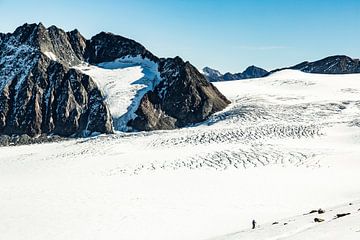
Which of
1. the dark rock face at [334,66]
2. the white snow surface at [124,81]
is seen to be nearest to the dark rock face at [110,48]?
the white snow surface at [124,81]

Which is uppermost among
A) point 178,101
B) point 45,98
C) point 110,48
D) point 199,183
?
point 110,48

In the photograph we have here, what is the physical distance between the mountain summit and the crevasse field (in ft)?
36.1

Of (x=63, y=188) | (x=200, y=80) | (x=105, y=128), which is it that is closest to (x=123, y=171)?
(x=63, y=188)

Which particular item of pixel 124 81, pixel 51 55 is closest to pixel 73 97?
pixel 124 81

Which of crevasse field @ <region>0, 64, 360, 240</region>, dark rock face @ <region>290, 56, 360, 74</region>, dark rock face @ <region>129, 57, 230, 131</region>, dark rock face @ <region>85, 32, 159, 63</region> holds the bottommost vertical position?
crevasse field @ <region>0, 64, 360, 240</region>

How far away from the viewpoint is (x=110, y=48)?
9619 cm

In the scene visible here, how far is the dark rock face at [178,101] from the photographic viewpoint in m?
69.0

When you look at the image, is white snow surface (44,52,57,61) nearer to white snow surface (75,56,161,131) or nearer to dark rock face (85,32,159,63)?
white snow surface (75,56,161,131)

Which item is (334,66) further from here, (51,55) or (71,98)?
(71,98)

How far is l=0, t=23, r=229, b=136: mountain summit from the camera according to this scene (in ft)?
229

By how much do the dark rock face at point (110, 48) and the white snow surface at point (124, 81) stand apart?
1851mm

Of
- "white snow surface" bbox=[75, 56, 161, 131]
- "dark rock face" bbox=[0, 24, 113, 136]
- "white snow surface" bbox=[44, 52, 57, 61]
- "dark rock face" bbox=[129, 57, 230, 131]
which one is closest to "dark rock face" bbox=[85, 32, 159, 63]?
"white snow surface" bbox=[75, 56, 161, 131]

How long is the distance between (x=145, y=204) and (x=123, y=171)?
9.87 m

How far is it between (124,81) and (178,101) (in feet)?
42.1
